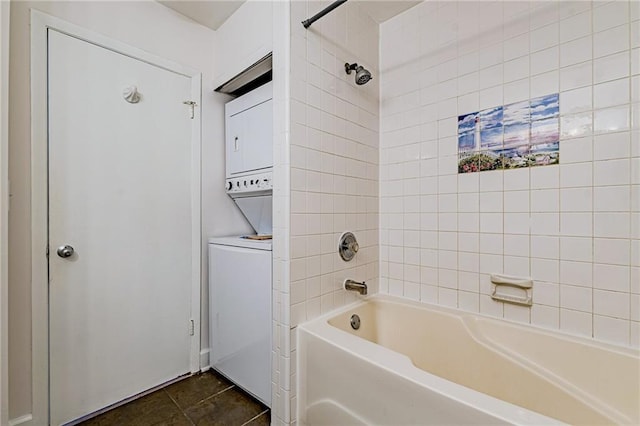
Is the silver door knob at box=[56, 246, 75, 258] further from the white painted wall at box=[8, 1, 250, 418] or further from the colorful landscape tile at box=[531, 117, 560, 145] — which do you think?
the colorful landscape tile at box=[531, 117, 560, 145]

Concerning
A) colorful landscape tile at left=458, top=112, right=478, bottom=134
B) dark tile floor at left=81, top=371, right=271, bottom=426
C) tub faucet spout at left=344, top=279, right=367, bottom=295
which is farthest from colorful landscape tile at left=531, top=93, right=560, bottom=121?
dark tile floor at left=81, top=371, right=271, bottom=426

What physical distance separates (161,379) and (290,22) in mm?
2252

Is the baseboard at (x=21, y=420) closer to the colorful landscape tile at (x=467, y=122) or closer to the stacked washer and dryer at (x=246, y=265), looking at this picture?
the stacked washer and dryer at (x=246, y=265)

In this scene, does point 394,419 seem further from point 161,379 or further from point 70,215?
point 70,215

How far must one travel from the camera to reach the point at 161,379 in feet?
5.98

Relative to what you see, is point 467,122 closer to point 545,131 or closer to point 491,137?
point 491,137

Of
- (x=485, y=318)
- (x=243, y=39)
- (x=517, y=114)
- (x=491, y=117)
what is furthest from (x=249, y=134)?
(x=485, y=318)

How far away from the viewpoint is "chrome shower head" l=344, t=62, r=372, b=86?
1.62m

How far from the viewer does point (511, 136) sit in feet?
4.86

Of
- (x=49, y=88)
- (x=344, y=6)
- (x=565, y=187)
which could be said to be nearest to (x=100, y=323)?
(x=49, y=88)

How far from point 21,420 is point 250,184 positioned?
1.64 meters

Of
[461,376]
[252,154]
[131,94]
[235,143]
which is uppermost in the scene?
[131,94]

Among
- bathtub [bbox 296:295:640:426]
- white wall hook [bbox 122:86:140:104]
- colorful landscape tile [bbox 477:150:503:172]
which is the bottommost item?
bathtub [bbox 296:295:640:426]

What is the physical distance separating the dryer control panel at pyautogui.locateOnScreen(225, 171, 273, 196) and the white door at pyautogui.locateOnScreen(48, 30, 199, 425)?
30 cm
